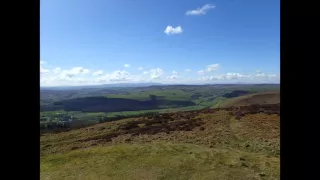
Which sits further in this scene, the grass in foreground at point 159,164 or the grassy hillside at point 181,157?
the grassy hillside at point 181,157

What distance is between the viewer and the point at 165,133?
2055cm

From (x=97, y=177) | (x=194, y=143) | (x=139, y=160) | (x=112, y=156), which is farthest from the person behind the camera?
(x=194, y=143)

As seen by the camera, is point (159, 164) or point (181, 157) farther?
point (181, 157)

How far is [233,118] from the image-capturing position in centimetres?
2616

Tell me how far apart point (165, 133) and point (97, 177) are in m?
10.5

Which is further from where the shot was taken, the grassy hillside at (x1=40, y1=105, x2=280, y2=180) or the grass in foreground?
the grassy hillside at (x1=40, y1=105, x2=280, y2=180)
